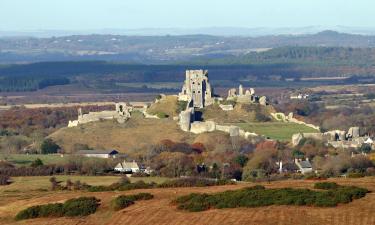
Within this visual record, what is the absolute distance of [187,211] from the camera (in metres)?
40.7

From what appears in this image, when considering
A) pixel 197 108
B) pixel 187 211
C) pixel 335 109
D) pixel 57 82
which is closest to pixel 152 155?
pixel 197 108

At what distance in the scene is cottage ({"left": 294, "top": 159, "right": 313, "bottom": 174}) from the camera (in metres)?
65.5

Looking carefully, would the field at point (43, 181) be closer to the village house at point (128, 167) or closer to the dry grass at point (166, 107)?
the village house at point (128, 167)

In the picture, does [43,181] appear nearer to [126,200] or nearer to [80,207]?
[126,200]

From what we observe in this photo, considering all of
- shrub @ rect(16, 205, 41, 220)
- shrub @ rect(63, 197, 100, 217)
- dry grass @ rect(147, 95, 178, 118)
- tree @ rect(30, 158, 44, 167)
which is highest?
shrub @ rect(63, 197, 100, 217)

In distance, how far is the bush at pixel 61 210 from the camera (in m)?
41.7

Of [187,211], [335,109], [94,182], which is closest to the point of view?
[187,211]

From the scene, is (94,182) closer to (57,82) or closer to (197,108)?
(197,108)

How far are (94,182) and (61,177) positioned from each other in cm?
379

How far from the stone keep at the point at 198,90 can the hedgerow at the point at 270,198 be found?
46.8m

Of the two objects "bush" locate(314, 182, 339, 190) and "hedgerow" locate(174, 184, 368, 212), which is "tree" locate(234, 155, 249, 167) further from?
"hedgerow" locate(174, 184, 368, 212)

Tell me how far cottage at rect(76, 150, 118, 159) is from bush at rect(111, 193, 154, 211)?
31159mm

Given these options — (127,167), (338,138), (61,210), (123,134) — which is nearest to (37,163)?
(127,167)

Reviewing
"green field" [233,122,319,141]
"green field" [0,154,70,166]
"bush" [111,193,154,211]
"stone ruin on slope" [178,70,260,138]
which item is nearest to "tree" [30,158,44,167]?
"green field" [0,154,70,166]
